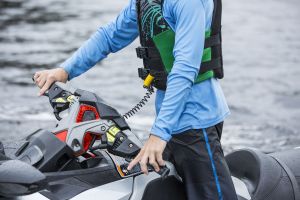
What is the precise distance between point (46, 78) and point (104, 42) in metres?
0.46

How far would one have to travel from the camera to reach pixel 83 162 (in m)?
3.24

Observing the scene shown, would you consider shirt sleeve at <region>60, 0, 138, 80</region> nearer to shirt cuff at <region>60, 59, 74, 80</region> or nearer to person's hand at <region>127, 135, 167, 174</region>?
shirt cuff at <region>60, 59, 74, 80</region>

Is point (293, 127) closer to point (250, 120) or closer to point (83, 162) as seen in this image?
point (250, 120)

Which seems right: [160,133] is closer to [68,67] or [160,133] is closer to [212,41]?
[212,41]

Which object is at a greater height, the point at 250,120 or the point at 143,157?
the point at 143,157

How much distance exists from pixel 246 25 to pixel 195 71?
11.7m

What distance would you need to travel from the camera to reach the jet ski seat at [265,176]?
3568 mm

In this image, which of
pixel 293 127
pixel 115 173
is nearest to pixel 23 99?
pixel 293 127

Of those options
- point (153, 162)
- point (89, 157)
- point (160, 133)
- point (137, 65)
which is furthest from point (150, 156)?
point (137, 65)

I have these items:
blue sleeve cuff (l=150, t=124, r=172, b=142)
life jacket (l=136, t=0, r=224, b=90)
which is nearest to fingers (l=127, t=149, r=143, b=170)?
blue sleeve cuff (l=150, t=124, r=172, b=142)

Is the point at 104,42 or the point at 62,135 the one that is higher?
the point at 104,42

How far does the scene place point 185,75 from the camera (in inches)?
125

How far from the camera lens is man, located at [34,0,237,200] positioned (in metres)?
3.20

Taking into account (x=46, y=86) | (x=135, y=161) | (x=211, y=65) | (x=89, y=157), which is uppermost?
(x=211, y=65)
